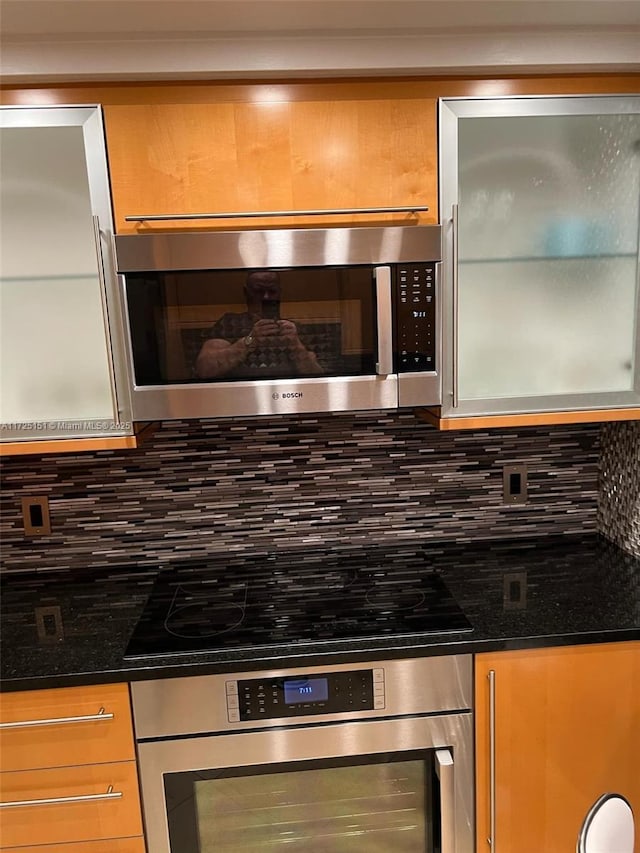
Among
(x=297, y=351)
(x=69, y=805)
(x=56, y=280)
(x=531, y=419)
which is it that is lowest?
(x=69, y=805)

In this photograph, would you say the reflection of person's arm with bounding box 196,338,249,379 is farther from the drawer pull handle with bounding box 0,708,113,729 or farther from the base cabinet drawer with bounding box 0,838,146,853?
the base cabinet drawer with bounding box 0,838,146,853

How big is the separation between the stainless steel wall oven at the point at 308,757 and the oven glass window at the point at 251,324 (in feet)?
2.33

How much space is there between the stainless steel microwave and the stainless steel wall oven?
2.10ft

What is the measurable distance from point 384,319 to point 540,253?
447 millimetres

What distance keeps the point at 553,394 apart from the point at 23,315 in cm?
135

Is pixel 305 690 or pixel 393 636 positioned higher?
pixel 393 636

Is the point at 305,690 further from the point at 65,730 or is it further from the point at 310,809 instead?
the point at 65,730

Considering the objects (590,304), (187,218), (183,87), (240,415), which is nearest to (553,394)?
(590,304)

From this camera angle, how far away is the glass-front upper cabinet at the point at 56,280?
4.41 ft

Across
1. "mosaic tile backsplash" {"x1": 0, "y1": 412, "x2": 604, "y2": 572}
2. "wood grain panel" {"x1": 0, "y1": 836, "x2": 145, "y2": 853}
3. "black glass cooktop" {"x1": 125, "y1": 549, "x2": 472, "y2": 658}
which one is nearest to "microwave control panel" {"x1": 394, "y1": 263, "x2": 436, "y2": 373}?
"mosaic tile backsplash" {"x1": 0, "y1": 412, "x2": 604, "y2": 572}

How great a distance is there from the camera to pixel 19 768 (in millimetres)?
1333

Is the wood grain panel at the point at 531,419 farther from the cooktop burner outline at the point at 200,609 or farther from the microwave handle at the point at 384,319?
the cooktop burner outline at the point at 200,609

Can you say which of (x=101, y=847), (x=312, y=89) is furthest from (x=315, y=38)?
(x=101, y=847)

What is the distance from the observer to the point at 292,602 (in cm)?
156
